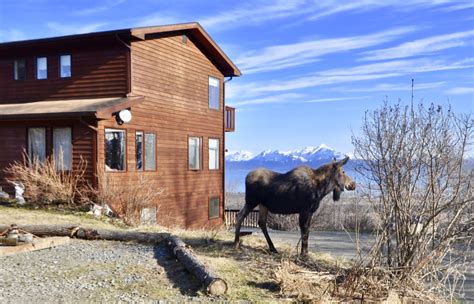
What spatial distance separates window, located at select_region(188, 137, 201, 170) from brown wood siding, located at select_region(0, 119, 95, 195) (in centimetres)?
637

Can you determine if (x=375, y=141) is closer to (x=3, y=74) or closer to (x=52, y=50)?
(x=52, y=50)

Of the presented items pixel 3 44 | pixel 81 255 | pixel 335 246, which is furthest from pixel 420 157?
pixel 3 44

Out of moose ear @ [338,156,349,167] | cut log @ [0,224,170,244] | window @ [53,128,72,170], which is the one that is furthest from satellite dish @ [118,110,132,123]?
moose ear @ [338,156,349,167]

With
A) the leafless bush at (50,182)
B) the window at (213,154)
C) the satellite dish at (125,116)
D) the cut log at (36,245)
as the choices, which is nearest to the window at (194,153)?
the window at (213,154)

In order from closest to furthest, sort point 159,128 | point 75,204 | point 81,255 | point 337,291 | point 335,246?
point 337,291 → point 81,255 → point 75,204 → point 335,246 → point 159,128

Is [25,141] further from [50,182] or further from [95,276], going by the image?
[95,276]

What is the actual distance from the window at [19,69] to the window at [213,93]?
28.5 feet

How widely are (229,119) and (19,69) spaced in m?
11.1

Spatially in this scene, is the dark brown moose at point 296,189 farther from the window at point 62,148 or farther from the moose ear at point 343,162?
the window at point 62,148

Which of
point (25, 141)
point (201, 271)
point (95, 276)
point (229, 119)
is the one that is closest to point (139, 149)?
point (25, 141)

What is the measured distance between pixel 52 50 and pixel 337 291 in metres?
16.0

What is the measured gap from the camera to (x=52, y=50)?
18.5m

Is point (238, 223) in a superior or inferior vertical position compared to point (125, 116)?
inferior

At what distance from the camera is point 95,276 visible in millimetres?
7273
